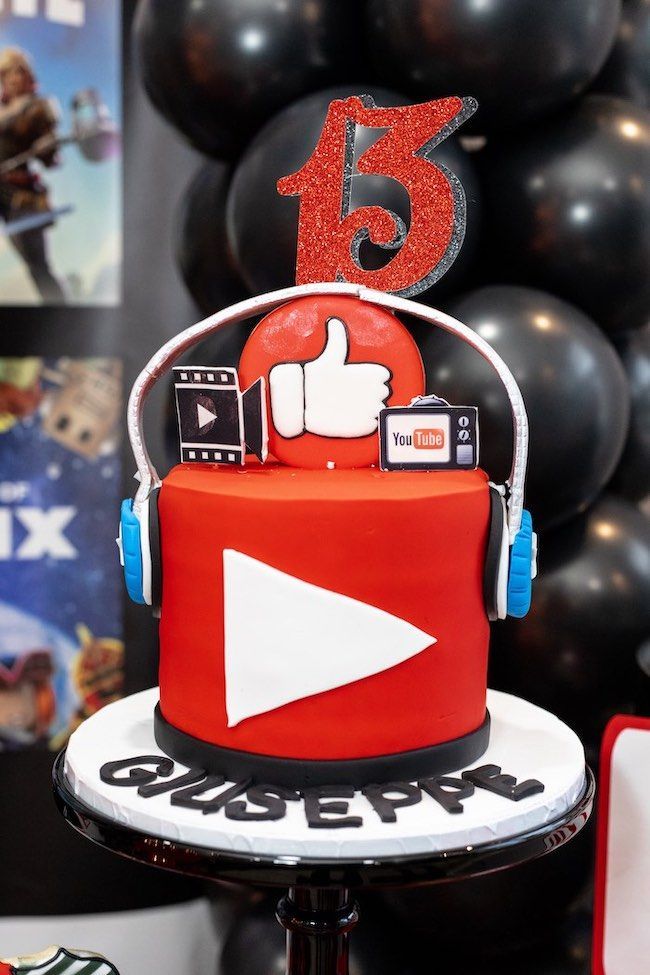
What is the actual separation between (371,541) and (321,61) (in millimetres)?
1014

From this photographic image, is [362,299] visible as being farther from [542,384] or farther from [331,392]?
[542,384]

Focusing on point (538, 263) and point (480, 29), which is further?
point (538, 263)

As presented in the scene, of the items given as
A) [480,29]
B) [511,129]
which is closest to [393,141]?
[480,29]

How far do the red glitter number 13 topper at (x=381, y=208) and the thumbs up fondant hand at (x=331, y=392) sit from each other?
10cm

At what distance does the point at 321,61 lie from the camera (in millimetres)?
1699

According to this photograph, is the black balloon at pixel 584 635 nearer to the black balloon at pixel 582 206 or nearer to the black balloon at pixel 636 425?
the black balloon at pixel 636 425

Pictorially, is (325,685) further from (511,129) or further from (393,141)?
(511,129)

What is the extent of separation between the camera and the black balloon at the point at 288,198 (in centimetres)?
155

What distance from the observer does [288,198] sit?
1585 millimetres

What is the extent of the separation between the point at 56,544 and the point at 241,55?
104 centimetres

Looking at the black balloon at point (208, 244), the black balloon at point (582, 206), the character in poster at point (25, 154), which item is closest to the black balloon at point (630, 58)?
the black balloon at point (582, 206)

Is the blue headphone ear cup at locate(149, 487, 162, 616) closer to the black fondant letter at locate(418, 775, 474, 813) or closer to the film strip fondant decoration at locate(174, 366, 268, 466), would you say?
the film strip fondant decoration at locate(174, 366, 268, 466)

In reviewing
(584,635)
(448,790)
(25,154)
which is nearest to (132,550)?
(448,790)

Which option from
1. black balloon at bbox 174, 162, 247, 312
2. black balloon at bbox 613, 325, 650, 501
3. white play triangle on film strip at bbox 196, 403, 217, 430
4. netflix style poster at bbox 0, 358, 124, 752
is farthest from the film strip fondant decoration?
netflix style poster at bbox 0, 358, 124, 752
